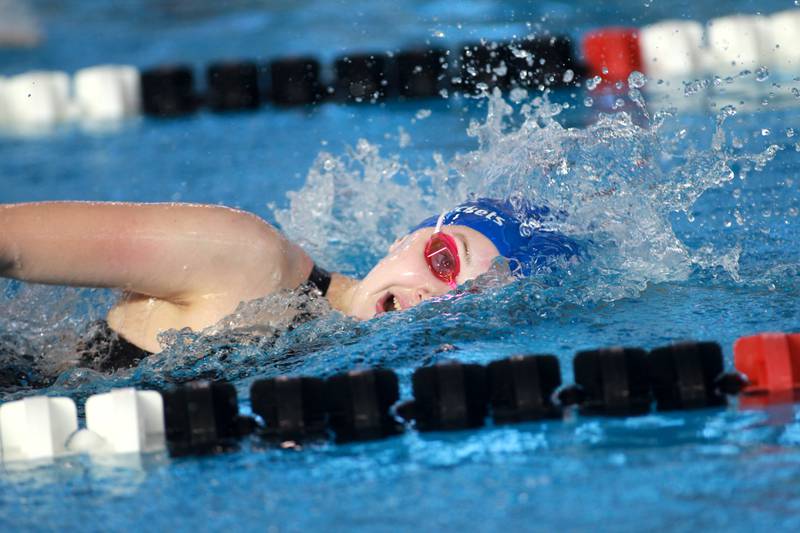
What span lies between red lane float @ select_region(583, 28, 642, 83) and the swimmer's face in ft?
11.1

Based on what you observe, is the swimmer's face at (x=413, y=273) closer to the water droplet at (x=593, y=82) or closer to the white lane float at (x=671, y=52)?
the water droplet at (x=593, y=82)

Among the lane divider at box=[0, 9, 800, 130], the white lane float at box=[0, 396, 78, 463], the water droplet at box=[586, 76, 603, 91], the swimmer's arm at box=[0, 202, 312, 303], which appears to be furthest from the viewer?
the lane divider at box=[0, 9, 800, 130]

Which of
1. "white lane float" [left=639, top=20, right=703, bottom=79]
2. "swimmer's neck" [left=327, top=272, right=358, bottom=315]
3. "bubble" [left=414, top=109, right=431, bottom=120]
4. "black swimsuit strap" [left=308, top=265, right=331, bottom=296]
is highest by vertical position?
"white lane float" [left=639, top=20, right=703, bottom=79]

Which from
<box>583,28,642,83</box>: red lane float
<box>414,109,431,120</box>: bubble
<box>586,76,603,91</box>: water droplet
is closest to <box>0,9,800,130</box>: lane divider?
<box>583,28,642,83</box>: red lane float

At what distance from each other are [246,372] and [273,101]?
12.0 feet

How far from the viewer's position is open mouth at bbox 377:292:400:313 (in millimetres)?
2305

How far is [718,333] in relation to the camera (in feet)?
7.12

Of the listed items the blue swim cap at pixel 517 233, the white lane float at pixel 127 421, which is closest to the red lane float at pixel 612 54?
the blue swim cap at pixel 517 233

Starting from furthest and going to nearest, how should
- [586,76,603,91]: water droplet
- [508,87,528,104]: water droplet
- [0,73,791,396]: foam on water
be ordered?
[586,76,603,91]: water droplet → [508,87,528,104]: water droplet → [0,73,791,396]: foam on water

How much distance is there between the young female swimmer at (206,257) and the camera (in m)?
2.05

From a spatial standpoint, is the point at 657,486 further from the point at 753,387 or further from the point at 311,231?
the point at 311,231

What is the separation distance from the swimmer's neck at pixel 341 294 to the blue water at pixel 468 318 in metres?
0.10

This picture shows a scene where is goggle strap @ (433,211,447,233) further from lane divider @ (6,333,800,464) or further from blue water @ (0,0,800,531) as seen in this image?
lane divider @ (6,333,800,464)

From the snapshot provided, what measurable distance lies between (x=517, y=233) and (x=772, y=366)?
651 millimetres
